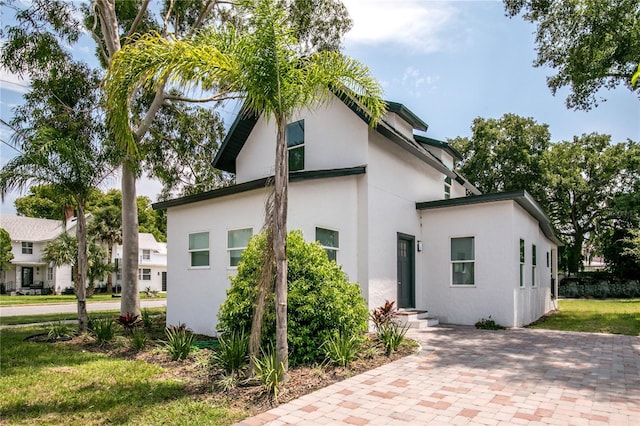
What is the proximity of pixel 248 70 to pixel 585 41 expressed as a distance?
13.1 m

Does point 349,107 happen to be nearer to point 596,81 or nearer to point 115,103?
point 115,103

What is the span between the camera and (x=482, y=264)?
1201cm

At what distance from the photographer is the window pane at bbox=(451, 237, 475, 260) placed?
487 inches

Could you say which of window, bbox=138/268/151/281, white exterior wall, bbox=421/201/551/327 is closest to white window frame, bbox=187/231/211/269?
white exterior wall, bbox=421/201/551/327

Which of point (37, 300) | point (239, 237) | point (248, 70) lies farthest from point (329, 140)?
point (37, 300)

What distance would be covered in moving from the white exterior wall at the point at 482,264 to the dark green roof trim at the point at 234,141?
6.38 m

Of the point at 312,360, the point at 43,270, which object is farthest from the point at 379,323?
the point at 43,270

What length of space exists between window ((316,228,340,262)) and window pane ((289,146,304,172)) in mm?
2822

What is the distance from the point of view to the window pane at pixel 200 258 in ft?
37.9

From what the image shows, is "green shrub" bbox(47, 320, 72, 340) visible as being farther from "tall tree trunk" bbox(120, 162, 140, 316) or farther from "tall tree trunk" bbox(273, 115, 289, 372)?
"tall tree trunk" bbox(273, 115, 289, 372)

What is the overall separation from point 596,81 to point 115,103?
1668 centimetres

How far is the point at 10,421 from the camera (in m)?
4.86

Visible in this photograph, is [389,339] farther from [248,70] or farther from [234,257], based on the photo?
[248,70]

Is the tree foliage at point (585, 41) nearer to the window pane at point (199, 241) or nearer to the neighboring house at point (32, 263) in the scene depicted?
the window pane at point (199, 241)
